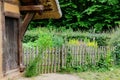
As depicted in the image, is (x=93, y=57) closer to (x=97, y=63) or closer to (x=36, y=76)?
(x=97, y=63)

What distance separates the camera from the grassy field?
47.5 ft

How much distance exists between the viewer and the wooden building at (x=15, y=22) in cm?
1166

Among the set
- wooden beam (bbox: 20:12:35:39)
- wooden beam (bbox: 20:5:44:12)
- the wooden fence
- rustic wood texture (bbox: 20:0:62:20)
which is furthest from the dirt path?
wooden beam (bbox: 20:5:44:12)

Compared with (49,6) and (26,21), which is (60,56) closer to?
(49,6)

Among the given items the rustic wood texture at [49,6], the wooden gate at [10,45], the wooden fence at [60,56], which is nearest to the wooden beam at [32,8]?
the rustic wood texture at [49,6]

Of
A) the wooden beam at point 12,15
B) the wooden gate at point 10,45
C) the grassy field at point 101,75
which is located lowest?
the grassy field at point 101,75

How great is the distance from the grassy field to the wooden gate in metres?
3.34

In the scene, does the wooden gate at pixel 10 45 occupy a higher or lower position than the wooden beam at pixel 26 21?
lower

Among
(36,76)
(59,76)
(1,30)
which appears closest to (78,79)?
(59,76)

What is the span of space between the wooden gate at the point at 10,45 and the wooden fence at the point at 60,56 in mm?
2109

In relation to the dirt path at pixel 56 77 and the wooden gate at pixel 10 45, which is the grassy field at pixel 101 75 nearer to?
the dirt path at pixel 56 77

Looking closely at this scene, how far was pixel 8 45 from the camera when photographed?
12.4 m

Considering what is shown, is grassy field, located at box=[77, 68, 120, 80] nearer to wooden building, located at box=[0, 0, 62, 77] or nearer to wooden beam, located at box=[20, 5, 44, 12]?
wooden building, located at box=[0, 0, 62, 77]

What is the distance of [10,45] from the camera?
41.3 feet
